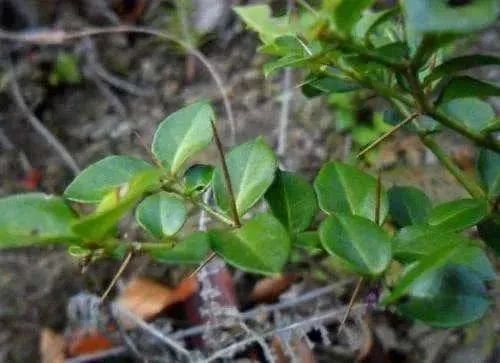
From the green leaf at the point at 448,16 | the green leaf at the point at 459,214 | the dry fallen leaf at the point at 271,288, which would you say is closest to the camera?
the green leaf at the point at 448,16

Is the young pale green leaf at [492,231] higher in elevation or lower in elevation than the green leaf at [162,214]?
lower

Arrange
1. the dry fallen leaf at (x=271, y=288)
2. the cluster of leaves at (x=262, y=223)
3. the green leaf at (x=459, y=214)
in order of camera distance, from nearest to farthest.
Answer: the cluster of leaves at (x=262, y=223) < the green leaf at (x=459, y=214) < the dry fallen leaf at (x=271, y=288)

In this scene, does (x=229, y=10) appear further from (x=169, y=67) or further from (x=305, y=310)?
(x=305, y=310)

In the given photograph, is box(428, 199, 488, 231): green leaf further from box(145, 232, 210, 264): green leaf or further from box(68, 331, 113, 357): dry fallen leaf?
box(68, 331, 113, 357): dry fallen leaf

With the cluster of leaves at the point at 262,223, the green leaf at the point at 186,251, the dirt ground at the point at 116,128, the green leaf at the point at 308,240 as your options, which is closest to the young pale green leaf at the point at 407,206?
the cluster of leaves at the point at 262,223

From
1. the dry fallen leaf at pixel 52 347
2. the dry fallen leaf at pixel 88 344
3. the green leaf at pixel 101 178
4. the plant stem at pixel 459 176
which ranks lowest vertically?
the dry fallen leaf at pixel 52 347

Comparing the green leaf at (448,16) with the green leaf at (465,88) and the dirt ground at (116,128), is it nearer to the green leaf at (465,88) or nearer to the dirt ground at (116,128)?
the green leaf at (465,88)

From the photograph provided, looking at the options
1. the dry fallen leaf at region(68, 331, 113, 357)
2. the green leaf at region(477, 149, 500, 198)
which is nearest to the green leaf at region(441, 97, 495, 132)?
the green leaf at region(477, 149, 500, 198)
